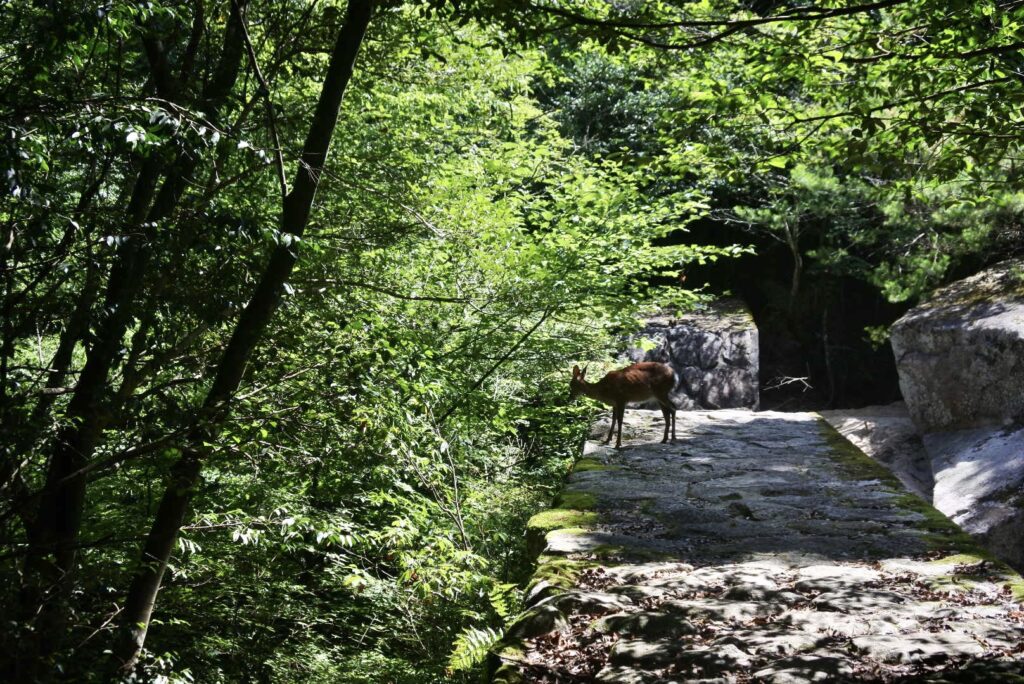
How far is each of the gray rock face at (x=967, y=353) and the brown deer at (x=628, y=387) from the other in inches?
130

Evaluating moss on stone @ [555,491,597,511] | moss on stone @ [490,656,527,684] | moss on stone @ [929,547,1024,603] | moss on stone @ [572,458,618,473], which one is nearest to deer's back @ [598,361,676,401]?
moss on stone @ [572,458,618,473]

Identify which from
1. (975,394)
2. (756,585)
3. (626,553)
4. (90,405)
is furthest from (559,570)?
(975,394)

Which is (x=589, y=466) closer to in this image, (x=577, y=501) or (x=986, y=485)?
(x=577, y=501)

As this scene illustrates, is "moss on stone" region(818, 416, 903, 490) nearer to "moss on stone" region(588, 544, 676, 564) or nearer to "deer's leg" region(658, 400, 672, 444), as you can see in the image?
"deer's leg" region(658, 400, 672, 444)

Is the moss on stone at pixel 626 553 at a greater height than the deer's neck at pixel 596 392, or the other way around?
the deer's neck at pixel 596 392

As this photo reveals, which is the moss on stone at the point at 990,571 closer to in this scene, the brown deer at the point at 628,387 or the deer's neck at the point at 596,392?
the brown deer at the point at 628,387

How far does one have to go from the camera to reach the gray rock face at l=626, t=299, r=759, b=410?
13070mm

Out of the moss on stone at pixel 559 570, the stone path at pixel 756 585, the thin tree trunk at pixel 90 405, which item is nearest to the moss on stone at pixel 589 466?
the stone path at pixel 756 585

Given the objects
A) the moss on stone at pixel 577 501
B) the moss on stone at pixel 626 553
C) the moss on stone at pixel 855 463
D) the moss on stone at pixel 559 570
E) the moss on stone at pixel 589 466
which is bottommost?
the moss on stone at pixel 559 570

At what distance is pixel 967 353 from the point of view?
9.65 metres

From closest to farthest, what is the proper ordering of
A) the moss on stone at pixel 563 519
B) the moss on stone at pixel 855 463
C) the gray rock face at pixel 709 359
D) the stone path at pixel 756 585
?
the stone path at pixel 756 585, the moss on stone at pixel 563 519, the moss on stone at pixel 855 463, the gray rock face at pixel 709 359

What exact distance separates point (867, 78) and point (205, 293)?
516 centimetres

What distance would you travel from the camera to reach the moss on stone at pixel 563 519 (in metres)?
6.05

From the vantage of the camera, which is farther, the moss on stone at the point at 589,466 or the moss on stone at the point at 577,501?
the moss on stone at the point at 589,466
